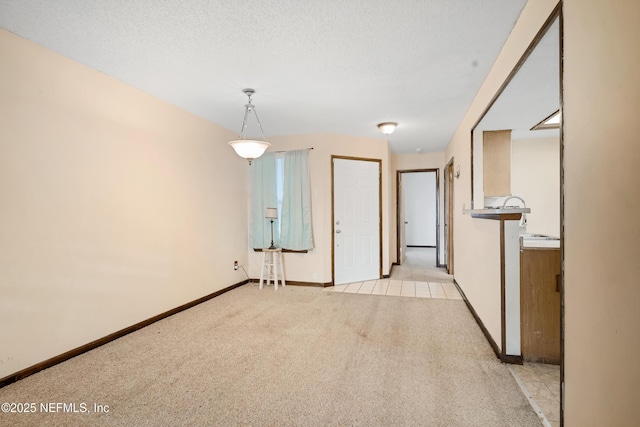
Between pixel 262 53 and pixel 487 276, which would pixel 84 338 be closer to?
pixel 262 53

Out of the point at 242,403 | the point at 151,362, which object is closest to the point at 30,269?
the point at 151,362

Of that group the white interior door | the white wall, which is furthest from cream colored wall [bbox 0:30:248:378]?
the white wall

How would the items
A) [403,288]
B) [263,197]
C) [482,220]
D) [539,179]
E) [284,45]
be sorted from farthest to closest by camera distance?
[263,197]
[403,288]
[539,179]
[482,220]
[284,45]

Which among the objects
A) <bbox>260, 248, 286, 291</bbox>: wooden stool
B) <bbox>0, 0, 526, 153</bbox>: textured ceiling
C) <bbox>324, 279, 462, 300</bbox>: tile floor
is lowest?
<bbox>324, 279, 462, 300</bbox>: tile floor

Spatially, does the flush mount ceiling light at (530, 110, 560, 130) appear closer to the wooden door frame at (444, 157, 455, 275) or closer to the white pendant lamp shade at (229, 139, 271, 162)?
the wooden door frame at (444, 157, 455, 275)

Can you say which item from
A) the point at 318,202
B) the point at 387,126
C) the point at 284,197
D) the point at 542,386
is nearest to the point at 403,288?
the point at 318,202

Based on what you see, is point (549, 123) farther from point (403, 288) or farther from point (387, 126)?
point (403, 288)

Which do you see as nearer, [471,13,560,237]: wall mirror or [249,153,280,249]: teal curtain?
[471,13,560,237]: wall mirror

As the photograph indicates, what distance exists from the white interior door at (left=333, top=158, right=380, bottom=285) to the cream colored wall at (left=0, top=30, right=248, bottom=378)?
7.14 ft

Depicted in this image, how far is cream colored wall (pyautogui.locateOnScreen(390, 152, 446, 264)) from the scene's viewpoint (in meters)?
6.72

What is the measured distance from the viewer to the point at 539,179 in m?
4.69

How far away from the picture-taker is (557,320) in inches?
94.3

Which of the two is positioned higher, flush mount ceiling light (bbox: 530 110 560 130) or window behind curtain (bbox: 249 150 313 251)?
flush mount ceiling light (bbox: 530 110 560 130)

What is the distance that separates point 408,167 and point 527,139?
99.6 inches
